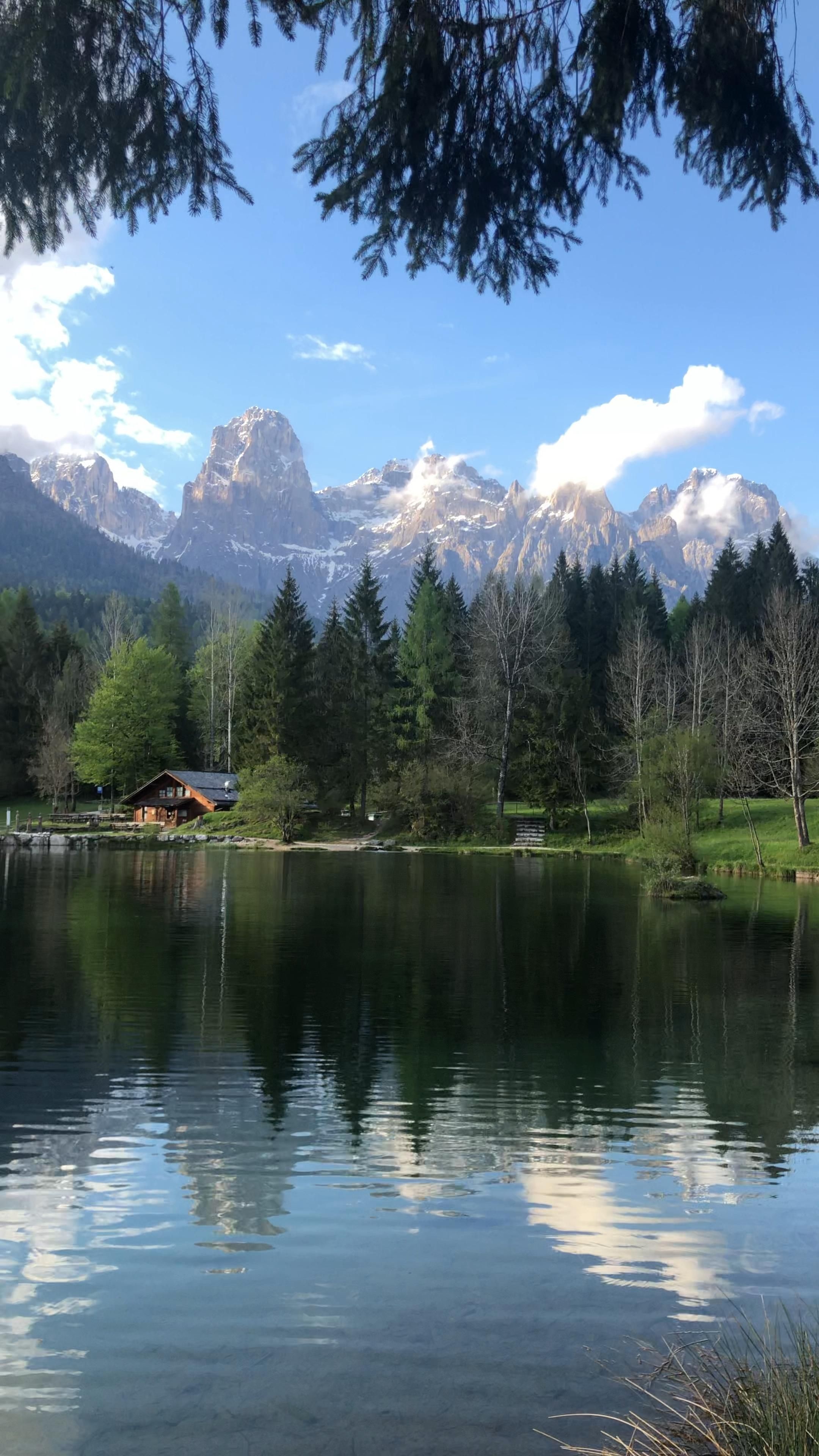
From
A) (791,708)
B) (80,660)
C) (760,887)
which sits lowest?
(760,887)

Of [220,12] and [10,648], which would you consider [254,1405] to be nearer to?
[220,12]

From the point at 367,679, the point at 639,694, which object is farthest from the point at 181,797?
the point at 639,694

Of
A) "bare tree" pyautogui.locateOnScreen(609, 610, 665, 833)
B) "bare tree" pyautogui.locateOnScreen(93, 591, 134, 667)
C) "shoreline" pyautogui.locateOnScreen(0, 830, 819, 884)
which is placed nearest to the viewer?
"bare tree" pyautogui.locateOnScreen(609, 610, 665, 833)

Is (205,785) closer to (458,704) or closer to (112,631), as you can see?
(458,704)

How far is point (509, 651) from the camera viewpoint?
6209cm

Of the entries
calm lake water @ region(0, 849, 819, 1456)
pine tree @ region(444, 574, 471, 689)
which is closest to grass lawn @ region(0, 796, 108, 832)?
pine tree @ region(444, 574, 471, 689)

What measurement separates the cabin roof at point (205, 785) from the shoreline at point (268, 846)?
600 centimetres

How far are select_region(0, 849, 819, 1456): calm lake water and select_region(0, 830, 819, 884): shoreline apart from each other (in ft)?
115

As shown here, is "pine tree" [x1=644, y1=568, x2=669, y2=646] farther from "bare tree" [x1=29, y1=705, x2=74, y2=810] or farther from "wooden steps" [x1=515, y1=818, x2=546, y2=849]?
"bare tree" [x1=29, y1=705, x2=74, y2=810]

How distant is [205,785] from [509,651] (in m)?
22.0

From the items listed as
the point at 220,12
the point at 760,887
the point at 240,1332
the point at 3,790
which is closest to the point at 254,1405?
the point at 240,1332

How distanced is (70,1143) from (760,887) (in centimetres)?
3155

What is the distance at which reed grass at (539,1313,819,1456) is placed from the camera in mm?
3084

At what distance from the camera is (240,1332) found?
4938 mm
